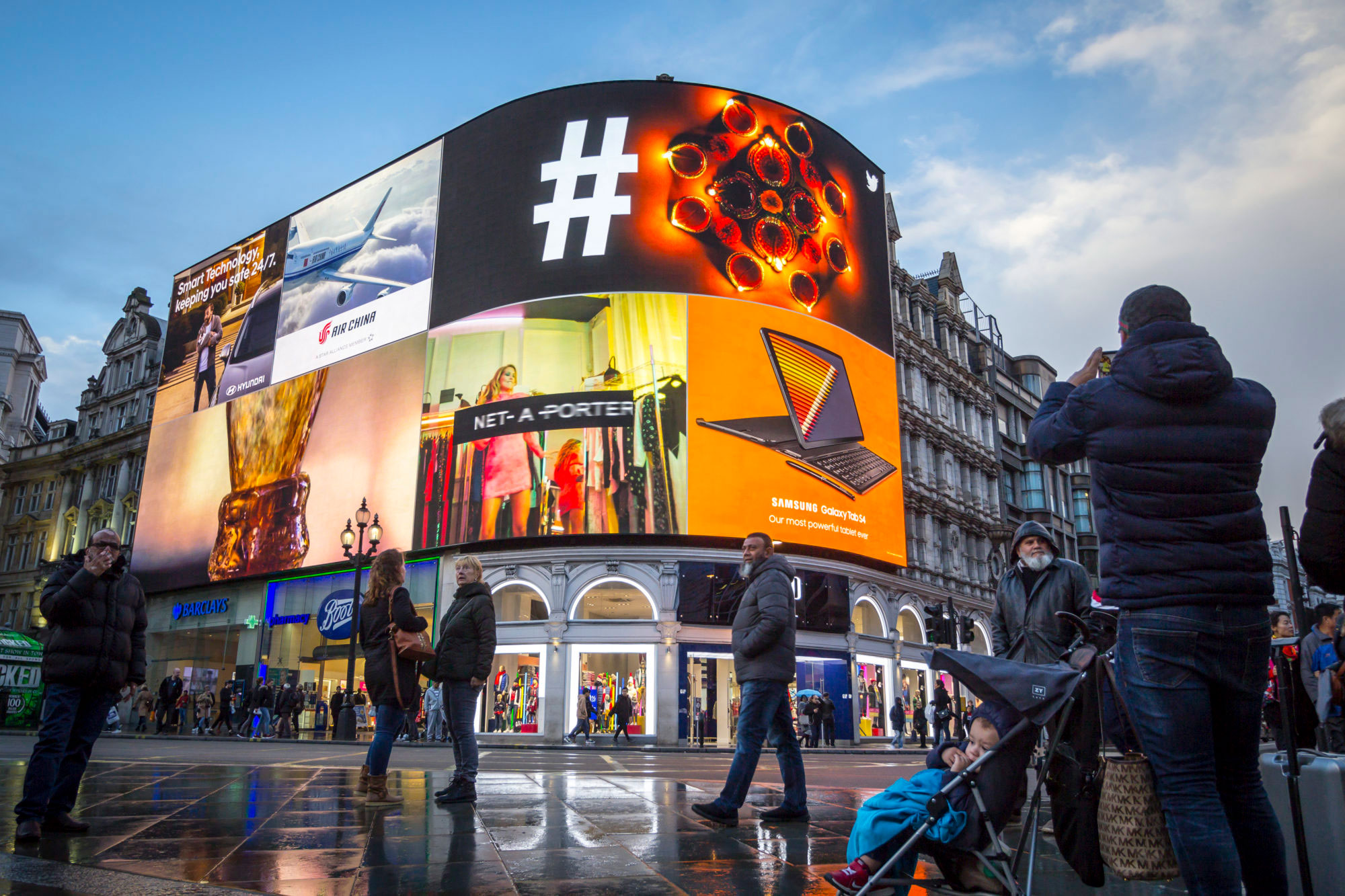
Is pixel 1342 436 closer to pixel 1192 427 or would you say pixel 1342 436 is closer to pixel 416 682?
pixel 1192 427

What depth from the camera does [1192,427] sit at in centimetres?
309

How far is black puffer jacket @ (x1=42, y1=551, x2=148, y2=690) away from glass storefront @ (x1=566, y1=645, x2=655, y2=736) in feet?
75.8

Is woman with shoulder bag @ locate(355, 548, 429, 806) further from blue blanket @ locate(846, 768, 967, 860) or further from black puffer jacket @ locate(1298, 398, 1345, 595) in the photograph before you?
black puffer jacket @ locate(1298, 398, 1345, 595)

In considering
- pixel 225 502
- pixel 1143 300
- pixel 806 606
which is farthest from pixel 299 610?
pixel 1143 300

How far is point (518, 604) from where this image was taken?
2966 cm

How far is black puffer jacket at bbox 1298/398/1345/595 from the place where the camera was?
9.70 ft

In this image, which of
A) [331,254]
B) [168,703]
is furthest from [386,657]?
[331,254]

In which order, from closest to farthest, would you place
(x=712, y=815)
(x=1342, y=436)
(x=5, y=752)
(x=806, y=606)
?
(x=1342, y=436), (x=712, y=815), (x=5, y=752), (x=806, y=606)

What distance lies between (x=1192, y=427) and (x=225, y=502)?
40.8 meters

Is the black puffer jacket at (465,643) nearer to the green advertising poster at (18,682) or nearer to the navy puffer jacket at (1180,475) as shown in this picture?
the navy puffer jacket at (1180,475)

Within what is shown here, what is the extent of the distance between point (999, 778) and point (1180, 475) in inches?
51.5

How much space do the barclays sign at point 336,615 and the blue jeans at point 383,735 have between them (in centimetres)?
2653

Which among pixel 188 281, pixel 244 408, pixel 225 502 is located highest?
pixel 188 281

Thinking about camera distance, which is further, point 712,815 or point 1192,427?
point 712,815
